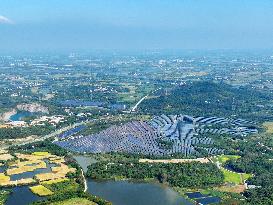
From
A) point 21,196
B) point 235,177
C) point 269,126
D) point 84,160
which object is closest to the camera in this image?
point 21,196

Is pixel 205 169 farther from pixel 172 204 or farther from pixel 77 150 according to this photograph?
pixel 77 150

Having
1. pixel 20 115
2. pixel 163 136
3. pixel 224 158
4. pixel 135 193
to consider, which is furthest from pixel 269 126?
pixel 20 115

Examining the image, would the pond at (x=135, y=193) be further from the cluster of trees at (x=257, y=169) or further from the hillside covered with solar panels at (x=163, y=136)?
the hillside covered with solar panels at (x=163, y=136)

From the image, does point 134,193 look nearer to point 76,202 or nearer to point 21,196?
point 76,202

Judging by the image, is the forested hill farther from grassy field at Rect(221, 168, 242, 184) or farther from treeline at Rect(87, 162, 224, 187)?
treeline at Rect(87, 162, 224, 187)

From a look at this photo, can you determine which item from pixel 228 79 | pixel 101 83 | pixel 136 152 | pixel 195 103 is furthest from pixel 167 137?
pixel 228 79

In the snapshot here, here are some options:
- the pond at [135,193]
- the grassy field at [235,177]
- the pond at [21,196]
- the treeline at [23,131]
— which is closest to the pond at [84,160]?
the pond at [135,193]
